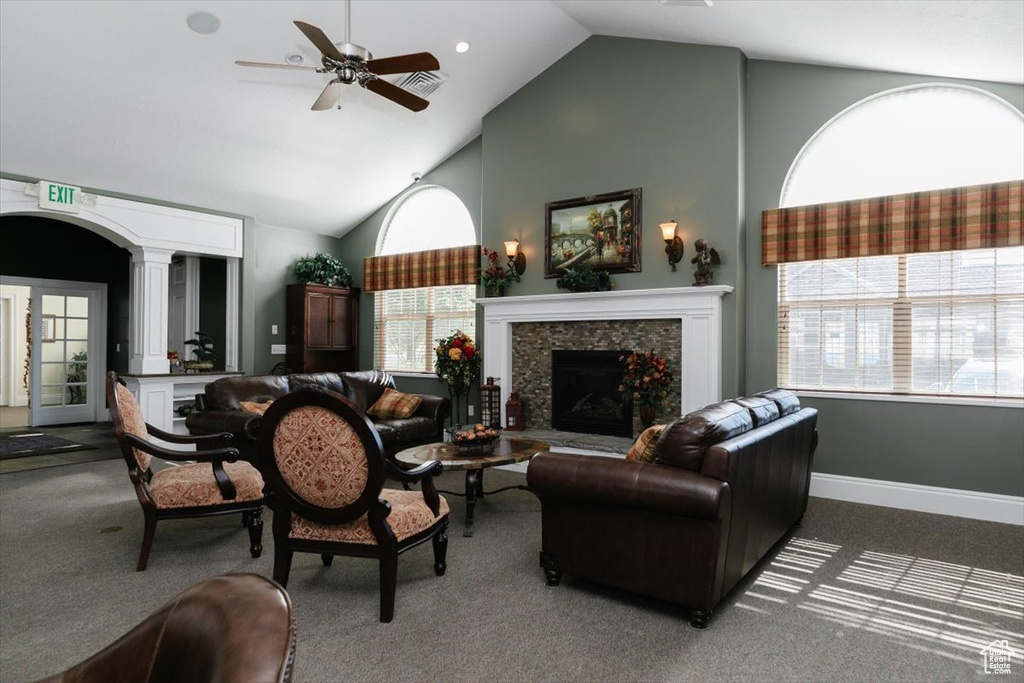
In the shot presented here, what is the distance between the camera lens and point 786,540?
3.69 meters

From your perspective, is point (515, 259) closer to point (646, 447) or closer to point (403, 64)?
point (403, 64)

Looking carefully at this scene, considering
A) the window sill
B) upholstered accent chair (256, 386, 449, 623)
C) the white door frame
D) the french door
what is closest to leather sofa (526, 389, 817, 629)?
upholstered accent chair (256, 386, 449, 623)

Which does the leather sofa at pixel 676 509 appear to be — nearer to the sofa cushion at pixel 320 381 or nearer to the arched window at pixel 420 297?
the sofa cushion at pixel 320 381

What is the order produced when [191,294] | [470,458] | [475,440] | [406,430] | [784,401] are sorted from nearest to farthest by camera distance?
1. [784,401]
2. [470,458]
3. [475,440]
4. [406,430]
5. [191,294]

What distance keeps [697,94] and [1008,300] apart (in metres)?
2.89

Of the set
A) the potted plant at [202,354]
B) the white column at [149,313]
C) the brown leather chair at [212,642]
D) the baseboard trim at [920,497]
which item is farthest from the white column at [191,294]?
the brown leather chair at [212,642]

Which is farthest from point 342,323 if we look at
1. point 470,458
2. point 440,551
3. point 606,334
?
point 440,551

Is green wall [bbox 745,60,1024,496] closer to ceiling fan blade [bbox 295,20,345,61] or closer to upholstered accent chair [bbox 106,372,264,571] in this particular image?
ceiling fan blade [bbox 295,20,345,61]

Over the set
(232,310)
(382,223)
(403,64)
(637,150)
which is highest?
(637,150)

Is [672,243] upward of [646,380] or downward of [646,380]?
upward

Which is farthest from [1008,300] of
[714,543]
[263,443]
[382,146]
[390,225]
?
[390,225]

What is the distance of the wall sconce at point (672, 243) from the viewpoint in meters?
5.27

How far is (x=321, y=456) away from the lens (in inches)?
99.3

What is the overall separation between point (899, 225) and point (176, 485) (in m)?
5.25
